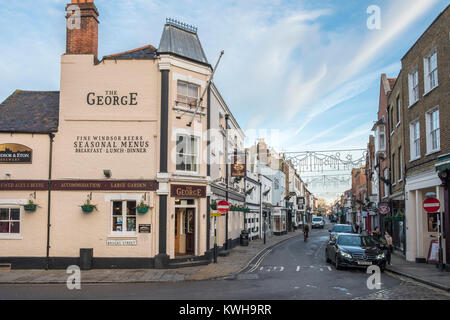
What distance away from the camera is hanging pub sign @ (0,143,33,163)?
19.6 metres

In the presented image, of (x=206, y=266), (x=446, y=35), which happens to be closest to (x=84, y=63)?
(x=206, y=266)

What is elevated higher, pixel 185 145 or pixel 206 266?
pixel 185 145

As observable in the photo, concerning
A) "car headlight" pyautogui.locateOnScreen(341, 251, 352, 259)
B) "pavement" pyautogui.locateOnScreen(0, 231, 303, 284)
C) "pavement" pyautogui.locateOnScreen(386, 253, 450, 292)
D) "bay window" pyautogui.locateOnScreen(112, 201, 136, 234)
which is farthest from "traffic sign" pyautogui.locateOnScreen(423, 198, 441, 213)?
"bay window" pyautogui.locateOnScreen(112, 201, 136, 234)

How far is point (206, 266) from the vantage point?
65.4ft

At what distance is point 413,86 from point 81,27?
17.2 m

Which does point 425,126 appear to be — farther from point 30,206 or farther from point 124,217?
point 30,206

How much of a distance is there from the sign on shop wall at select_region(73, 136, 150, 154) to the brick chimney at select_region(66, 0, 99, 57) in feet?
13.9

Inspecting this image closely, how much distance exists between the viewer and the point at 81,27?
20.4 m

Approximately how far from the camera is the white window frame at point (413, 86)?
22.0 m

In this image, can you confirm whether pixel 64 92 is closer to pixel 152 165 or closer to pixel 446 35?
pixel 152 165

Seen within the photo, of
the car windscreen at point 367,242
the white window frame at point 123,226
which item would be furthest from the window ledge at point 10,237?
the car windscreen at point 367,242

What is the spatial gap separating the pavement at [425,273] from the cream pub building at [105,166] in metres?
8.75

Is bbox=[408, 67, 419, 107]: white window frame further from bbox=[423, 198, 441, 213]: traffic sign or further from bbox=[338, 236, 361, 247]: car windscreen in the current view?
bbox=[338, 236, 361, 247]: car windscreen

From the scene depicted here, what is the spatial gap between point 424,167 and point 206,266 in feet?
37.9
